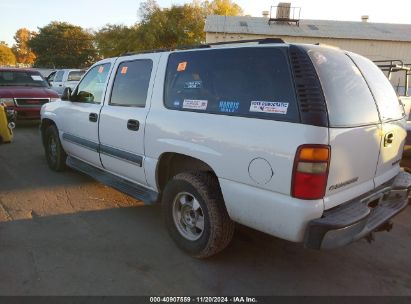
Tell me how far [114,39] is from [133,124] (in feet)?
138

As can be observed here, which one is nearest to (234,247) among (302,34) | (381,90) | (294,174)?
(294,174)

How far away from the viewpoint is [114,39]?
42.4 m

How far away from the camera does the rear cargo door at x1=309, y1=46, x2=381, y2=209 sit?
2533 millimetres

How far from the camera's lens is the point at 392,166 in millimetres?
3385

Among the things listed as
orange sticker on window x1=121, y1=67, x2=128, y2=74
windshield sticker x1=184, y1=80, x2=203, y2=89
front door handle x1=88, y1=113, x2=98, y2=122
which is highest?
orange sticker on window x1=121, y1=67, x2=128, y2=74

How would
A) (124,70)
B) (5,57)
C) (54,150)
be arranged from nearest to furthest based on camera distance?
(124,70) < (54,150) < (5,57)

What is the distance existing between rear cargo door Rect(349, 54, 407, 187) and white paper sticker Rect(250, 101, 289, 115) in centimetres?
101

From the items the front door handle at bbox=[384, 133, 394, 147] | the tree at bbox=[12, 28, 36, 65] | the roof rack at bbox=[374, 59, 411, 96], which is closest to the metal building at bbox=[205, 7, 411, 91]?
the roof rack at bbox=[374, 59, 411, 96]

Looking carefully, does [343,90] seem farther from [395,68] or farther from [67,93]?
[395,68]

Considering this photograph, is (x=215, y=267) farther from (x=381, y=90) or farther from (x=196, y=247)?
(x=381, y=90)

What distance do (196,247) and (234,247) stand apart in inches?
20.2

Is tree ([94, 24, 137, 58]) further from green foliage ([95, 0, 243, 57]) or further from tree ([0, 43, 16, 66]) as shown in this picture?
tree ([0, 43, 16, 66])

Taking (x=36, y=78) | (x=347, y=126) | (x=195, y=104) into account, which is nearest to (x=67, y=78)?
(x=36, y=78)

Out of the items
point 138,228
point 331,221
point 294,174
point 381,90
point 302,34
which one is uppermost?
point 302,34
